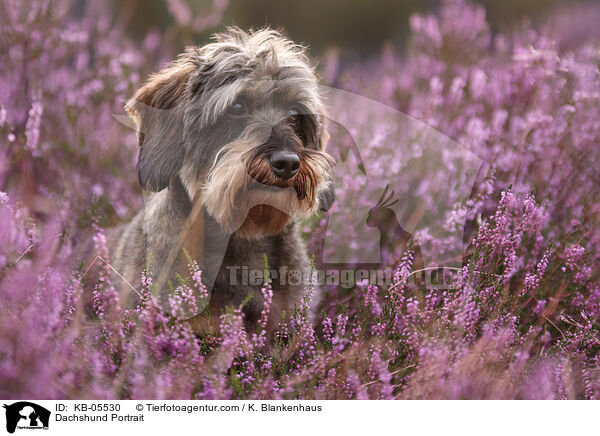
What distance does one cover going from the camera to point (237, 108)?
Result: 2.45 metres

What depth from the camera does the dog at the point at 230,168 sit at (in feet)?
7.66

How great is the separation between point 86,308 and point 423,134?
9.23ft

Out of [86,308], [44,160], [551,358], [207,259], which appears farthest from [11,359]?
[44,160]

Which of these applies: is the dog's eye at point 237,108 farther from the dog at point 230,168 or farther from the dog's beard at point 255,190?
the dog's beard at point 255,190

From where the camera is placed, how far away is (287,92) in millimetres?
2500

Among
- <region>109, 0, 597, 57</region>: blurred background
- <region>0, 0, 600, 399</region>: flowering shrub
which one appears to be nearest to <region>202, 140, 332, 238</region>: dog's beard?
<region>0, 0, 600, 399</region>: flowering shrub

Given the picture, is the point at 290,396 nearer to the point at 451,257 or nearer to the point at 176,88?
the point at 451,257

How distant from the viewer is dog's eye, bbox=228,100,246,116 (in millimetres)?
2434

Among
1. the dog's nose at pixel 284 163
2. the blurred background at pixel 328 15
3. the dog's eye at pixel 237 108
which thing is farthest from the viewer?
the blurred background at pixel 328 15

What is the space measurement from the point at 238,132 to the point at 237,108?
0.42 feet

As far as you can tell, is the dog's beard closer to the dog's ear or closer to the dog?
the dog
